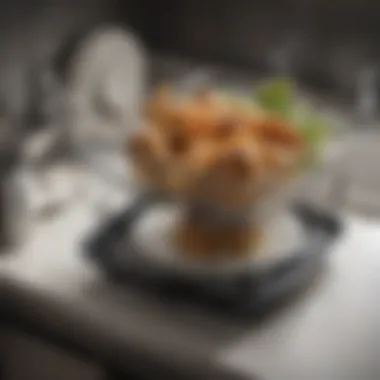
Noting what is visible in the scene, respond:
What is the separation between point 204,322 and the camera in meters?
1.01

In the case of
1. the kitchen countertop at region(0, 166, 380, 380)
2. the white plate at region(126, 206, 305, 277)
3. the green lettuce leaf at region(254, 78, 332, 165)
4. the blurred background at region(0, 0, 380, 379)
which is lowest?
the kitchen countertop at region(0, 166, 380, 380)

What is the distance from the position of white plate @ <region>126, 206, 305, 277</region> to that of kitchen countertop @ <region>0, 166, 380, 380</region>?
0.04 m

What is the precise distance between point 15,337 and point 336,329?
344mm

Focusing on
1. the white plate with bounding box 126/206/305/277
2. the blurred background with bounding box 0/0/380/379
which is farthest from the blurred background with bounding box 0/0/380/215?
the white plate with bounding box 126/206/305/277

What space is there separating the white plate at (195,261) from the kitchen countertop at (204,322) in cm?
4

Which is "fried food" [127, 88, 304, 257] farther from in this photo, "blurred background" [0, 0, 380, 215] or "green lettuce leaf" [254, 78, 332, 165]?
"blurred background" [0, 0, 380, 215]

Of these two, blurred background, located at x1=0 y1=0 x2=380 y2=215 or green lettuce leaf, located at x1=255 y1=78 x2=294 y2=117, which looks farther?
blurred background, located at x1=0 y1=0 x2=380 y2=215

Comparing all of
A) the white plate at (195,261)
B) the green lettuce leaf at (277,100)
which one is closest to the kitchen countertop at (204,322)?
the white plate at (195,261)

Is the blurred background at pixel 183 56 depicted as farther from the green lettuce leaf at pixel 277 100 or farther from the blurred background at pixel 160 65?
the green lettuce leaf at pixel 277 100

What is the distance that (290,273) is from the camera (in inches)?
41.0

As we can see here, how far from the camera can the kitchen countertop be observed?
96 centimetres

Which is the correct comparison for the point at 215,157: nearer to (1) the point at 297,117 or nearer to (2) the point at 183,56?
(1) the point at 297,117

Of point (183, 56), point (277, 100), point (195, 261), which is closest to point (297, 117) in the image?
point (277, 100)

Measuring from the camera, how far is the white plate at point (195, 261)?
3.35 feet
